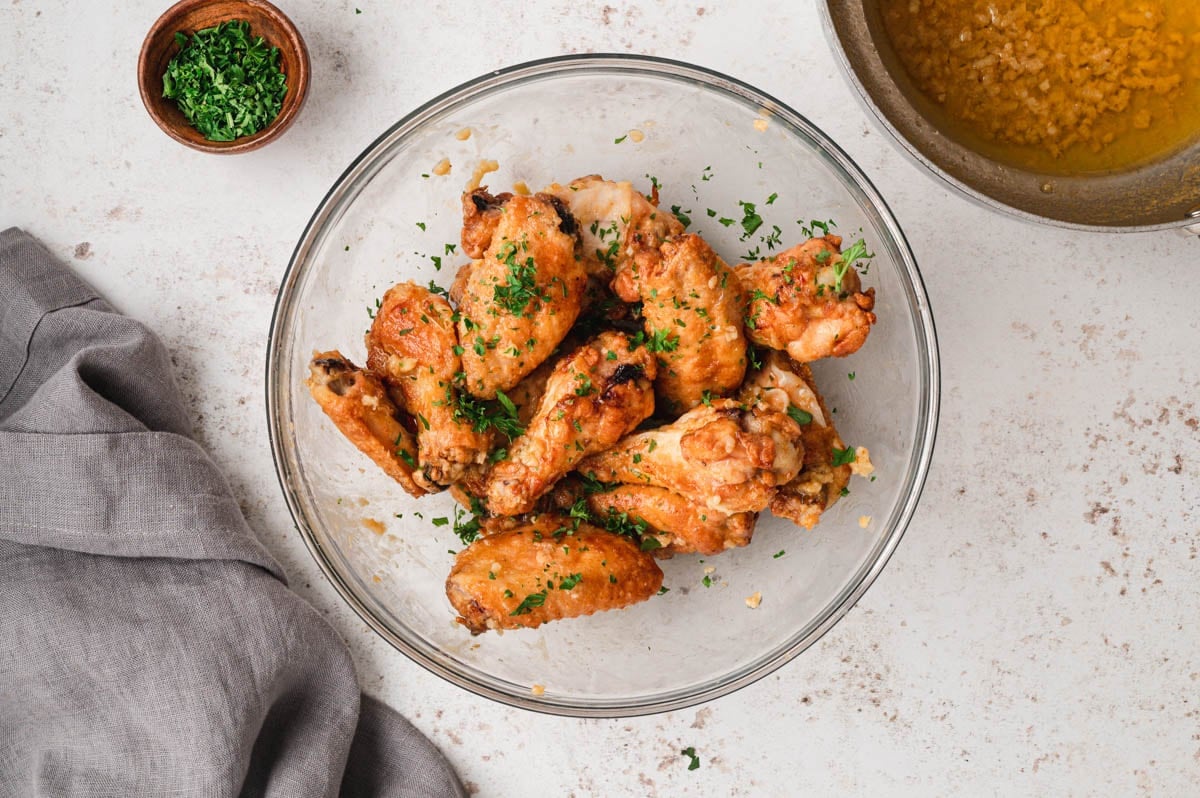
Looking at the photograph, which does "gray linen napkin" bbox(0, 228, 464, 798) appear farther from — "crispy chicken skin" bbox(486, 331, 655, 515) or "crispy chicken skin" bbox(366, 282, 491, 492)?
"crispy chicken skin" bbox(486, 331, 655, 515)

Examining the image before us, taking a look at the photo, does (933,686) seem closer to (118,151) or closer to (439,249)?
(439,249)

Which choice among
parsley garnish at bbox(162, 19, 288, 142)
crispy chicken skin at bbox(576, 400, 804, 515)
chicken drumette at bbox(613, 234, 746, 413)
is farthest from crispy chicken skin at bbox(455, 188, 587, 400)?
parsley garnish at bbox(162, 19, 288, 142)

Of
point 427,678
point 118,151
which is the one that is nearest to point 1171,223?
point 427,678

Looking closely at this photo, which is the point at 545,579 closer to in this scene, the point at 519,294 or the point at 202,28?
the point at 519,294

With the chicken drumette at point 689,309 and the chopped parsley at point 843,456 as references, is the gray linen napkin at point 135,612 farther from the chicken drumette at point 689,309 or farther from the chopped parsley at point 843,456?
the chopped parsley at point 843,456

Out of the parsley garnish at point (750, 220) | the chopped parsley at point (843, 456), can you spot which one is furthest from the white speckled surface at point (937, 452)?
the chopped parsley at point (843, 456)

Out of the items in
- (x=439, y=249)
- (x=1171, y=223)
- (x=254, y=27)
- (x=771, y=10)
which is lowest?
(x=1171, y=223)

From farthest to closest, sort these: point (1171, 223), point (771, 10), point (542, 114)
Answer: point (771, 10), point (542, 114), point (1171, 223)
